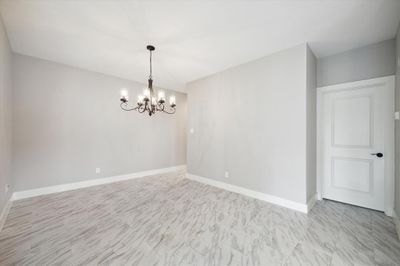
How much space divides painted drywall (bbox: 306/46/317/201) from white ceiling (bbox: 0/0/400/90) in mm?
304

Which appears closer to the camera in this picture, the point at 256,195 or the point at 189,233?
the point at 189,233

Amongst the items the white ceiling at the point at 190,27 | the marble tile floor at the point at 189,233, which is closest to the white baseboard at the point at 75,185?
the marble tile floor at the point at 189,233

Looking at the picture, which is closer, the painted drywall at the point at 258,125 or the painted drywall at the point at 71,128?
the painted drywall at the point at 258,125

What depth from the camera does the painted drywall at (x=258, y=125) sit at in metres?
2.92

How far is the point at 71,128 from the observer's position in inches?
154

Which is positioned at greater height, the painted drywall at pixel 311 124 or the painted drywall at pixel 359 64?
the painted drywall at pixel 359 64

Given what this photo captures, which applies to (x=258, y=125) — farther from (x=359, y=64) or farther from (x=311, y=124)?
(x=359, y=64)

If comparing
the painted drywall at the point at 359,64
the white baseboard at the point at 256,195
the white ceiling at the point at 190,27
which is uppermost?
the white ceiling at the point at 190,27

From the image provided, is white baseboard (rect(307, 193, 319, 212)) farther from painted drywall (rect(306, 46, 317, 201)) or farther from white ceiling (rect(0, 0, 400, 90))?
white ceiling (rect(0, 0, 400, 90))

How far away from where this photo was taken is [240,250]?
6.19ft

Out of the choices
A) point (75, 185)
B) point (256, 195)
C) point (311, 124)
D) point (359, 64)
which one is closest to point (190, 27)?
point (311, 124)

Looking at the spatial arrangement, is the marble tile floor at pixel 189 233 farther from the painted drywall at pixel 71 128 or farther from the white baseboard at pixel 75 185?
the painted drywall at pixel 71 128

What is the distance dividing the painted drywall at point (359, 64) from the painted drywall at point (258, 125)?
83 cm

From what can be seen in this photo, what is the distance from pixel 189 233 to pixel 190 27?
2.89m
